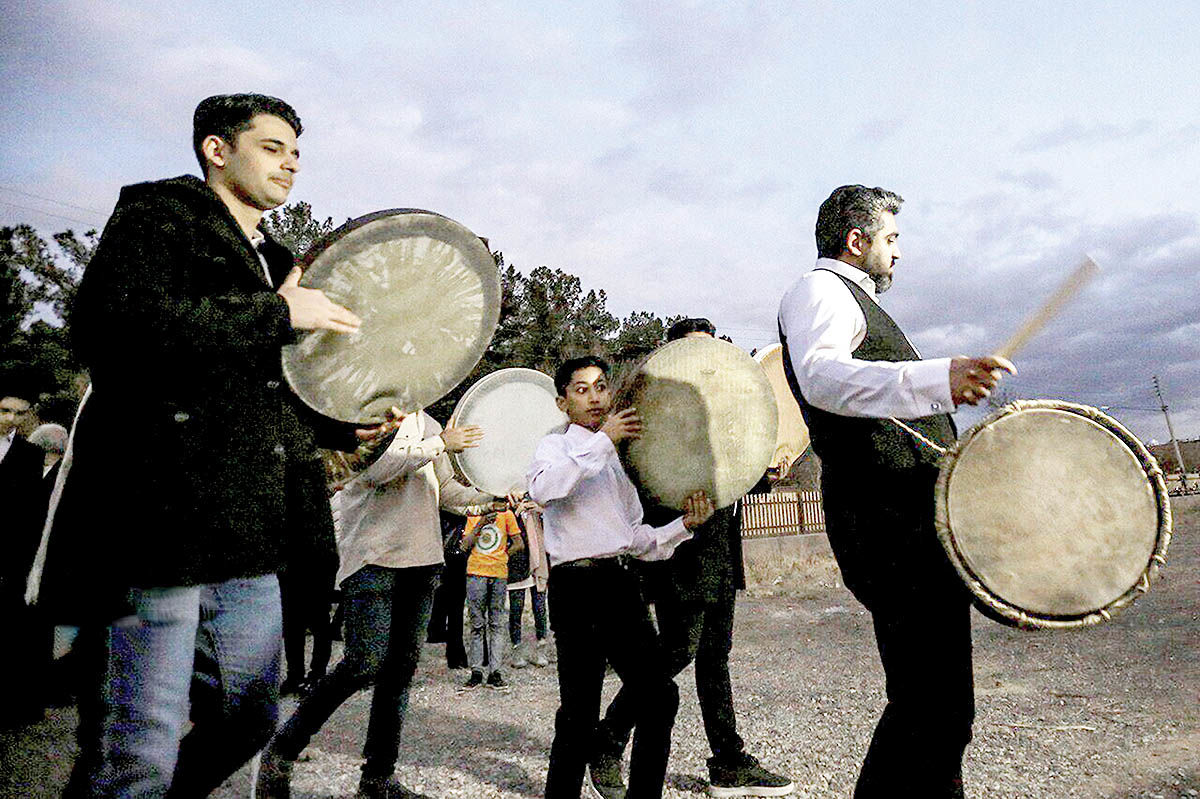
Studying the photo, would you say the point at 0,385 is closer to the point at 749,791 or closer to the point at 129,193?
the point at 129,193

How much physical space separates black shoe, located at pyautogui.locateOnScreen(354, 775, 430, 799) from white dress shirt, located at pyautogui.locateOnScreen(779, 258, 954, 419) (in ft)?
7.86

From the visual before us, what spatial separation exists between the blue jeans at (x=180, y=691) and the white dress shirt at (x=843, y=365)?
5.01 feet

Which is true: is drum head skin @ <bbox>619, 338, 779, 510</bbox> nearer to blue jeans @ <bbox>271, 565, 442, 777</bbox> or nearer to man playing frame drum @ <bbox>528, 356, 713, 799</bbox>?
man playing frame drum @ <bbox>528, 356, 713, 799</bbox>

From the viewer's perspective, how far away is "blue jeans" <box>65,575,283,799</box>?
1.63m

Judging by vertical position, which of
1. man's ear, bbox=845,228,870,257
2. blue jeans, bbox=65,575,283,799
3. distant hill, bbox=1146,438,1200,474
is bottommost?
blue jeans, bbox=65,575,283,799

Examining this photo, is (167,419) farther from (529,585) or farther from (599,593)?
(529,585)

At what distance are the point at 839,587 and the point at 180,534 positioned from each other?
456 inches

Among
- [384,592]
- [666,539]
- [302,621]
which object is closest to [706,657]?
[666,539]

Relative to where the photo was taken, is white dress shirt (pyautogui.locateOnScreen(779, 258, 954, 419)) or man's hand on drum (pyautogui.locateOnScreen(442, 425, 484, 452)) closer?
white dress shirt (pyautogui.locateOnScreen(779, 258, 954, 419))

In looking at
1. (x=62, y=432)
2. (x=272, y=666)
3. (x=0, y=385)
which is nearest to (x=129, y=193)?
(x=272, y=666)

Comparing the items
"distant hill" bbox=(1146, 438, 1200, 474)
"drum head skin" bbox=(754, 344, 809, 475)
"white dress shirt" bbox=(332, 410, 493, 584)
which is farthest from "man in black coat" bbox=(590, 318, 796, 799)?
"distant hill" bbox=(1146, 438, 1200, 474)

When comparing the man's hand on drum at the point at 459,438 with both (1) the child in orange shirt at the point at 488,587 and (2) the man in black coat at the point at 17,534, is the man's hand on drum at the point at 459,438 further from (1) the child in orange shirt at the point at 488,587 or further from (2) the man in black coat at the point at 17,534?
(1) the child in orange shirt at the point at 488,587

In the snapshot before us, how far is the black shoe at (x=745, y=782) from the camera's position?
333cm

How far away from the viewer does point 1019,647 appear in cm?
642
